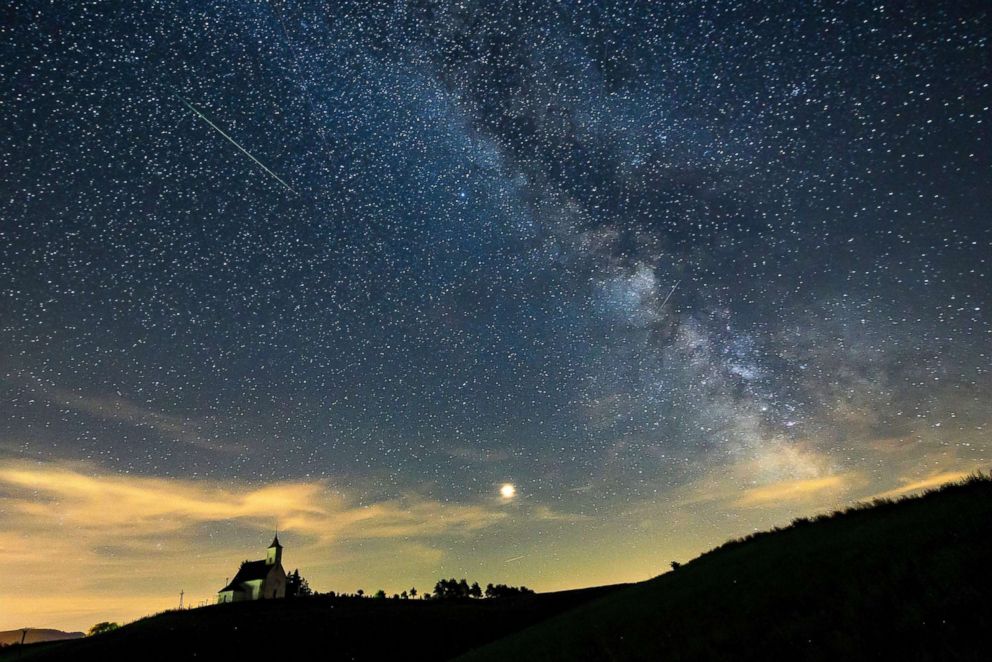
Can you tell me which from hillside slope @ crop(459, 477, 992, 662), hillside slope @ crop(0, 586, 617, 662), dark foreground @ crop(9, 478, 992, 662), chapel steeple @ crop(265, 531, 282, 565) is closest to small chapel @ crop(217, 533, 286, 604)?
chapel steeple @ crop(265, 531, 282, 565)

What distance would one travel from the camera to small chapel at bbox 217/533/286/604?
95.6 m

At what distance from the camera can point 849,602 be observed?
29.2 ft

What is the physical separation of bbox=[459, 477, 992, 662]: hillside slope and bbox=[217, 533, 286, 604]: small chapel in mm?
98170

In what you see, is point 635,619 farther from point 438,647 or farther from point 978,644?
point 438,647

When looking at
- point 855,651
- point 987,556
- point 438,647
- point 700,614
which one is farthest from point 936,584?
point 438,647

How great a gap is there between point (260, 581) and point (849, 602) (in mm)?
112546

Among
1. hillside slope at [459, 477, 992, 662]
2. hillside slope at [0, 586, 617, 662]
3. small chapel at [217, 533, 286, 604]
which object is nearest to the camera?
hillside slope at [459, 477, 992, 662]

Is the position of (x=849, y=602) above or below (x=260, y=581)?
below

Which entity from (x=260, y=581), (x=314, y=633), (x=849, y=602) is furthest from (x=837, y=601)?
(x=260, y=581)

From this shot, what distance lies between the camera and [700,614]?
13070mm

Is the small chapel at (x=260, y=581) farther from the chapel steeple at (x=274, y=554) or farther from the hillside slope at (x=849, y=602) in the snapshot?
the hillside slope at (x=849, y=602)

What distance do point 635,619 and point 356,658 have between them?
110 ft

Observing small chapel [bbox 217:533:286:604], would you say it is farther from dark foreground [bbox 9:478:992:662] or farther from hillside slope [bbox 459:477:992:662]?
hillside slope [bbox 459:477:992:662]

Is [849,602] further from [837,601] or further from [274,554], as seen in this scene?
[274,554]
